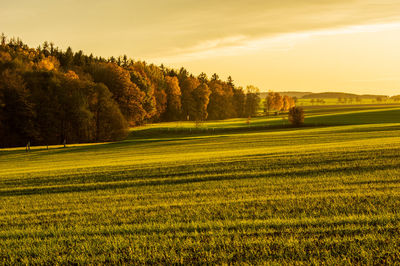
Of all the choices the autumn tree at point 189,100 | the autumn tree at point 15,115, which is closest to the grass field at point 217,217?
the autumn tree at point 15,115

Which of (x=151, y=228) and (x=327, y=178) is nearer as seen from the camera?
(x=151, y=228)

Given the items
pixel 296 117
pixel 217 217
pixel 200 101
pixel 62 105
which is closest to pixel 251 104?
pixel 200 101

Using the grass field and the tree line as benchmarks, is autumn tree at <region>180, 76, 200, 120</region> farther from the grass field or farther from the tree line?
the grass field

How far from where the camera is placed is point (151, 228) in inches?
342

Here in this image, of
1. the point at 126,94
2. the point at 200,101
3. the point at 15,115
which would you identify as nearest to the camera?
the point at 15,115

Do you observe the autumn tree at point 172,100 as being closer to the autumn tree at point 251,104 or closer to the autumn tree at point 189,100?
the autumn tree at point 189,100

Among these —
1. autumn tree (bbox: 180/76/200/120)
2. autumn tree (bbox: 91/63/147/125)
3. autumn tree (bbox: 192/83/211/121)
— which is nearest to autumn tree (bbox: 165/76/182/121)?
autumn tree (bbox: 180/76/200/120)

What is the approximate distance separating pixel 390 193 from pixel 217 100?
115m

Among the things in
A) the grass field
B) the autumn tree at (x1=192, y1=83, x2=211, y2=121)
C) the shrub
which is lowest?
the grass field

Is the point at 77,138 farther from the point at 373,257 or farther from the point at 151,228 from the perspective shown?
the point at 373,257

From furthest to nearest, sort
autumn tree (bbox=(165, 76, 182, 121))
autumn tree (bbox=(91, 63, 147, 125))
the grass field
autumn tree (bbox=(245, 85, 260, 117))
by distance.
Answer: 1. autumn tree (bbox=(245, 85, 260, 117))
2. autumn tree (bbox=(165, 76, 182, 121))
3. autumn tree (bbox=(91, 63, 147, 125))
4. the grass field

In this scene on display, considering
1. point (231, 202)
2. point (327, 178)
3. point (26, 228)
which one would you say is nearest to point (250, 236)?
point (231, 202)

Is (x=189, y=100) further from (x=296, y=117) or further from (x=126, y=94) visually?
(x=296, y=117)

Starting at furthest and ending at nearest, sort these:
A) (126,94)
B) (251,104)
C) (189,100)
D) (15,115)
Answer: (251,104) < (189,100) < (126,94) < (15,115)
